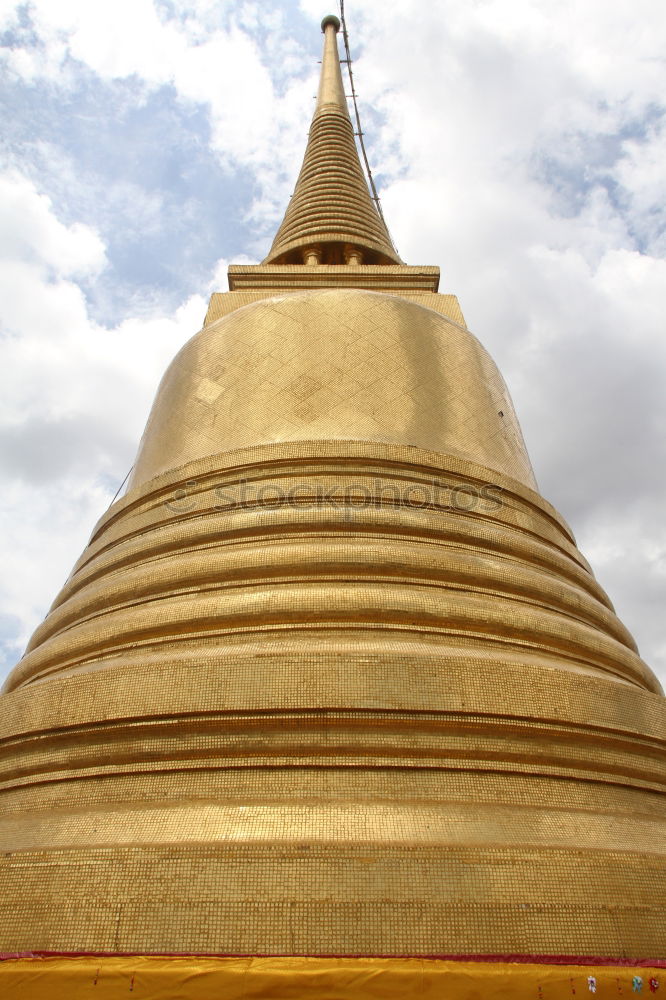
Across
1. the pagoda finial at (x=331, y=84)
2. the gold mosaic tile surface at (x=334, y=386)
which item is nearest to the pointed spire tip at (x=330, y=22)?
the pagoda finial at (x=331, y=84)

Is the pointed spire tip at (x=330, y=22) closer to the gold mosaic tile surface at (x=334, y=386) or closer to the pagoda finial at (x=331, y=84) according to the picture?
the pagoda finial at (x=331, y=84)

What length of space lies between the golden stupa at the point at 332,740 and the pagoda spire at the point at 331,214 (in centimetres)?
595

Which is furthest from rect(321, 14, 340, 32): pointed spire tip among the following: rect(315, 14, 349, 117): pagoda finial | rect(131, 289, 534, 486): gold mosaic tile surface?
rect(131, 289, 534, 486): gold mosaic tile surface

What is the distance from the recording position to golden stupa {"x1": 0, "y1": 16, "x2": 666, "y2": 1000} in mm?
3336

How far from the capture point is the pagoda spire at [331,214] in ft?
40.2

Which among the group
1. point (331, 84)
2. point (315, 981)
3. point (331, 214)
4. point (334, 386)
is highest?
point (331, 84)

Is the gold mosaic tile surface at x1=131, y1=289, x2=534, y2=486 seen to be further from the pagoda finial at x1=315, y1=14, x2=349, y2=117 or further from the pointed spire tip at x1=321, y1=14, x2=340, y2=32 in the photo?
the pointed spire tip at x1=321, y1=14, x2=340, y2=32

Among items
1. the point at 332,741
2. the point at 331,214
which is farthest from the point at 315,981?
the point at 331,214

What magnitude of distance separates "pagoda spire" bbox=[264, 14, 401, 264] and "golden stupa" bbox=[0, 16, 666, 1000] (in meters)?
5.95

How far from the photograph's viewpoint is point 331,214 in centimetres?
1266

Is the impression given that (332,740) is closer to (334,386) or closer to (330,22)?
(334,386)

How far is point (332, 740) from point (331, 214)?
10.6m

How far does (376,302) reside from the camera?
26.3ft

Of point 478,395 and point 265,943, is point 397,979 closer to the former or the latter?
point 265,943
